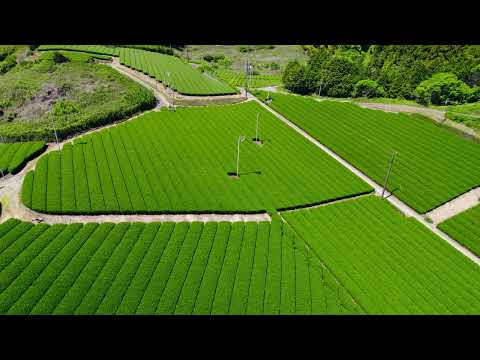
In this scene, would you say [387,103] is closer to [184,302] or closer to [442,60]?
[442,60]

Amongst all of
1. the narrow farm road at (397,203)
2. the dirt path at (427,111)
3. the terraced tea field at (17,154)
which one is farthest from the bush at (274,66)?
the terraced tea field at (17,154)

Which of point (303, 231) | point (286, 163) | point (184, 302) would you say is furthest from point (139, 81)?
point (184, 302)

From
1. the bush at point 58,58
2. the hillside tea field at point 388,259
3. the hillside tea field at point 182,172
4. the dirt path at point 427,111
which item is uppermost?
the bush at point 58,58

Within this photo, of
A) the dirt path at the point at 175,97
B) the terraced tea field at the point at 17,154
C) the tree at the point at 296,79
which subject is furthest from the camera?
the tree at the point at 296,79

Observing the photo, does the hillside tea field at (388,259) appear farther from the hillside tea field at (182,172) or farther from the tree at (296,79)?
the tree at (296,79)

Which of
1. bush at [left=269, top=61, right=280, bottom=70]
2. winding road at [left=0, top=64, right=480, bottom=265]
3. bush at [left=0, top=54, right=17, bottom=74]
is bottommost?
winding road at [left=0, top=64, right=480, bottom=265]

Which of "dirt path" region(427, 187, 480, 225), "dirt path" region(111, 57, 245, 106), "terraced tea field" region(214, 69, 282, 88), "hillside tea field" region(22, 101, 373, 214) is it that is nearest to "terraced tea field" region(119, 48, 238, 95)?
"dirt path" region(111, 57, 245, 106)

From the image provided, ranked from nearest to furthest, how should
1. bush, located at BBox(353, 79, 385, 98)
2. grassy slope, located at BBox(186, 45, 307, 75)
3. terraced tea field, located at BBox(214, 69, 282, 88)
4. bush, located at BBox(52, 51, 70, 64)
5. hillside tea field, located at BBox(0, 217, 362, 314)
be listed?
hillside tea field, located at BBox(0, 217, 362, 314) → bush, located at BBox(52, 51, 70, 64) → bush, located at BBox(353, 79, 385, 98) → terraced tea field, located at BBox(214, 69, 282, 88) → grassy slope, located at BBox(186, 45, 307, 75)

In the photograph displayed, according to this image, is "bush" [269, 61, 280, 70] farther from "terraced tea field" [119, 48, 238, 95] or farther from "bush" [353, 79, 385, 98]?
"bush" [353, 79, 385, 98]
